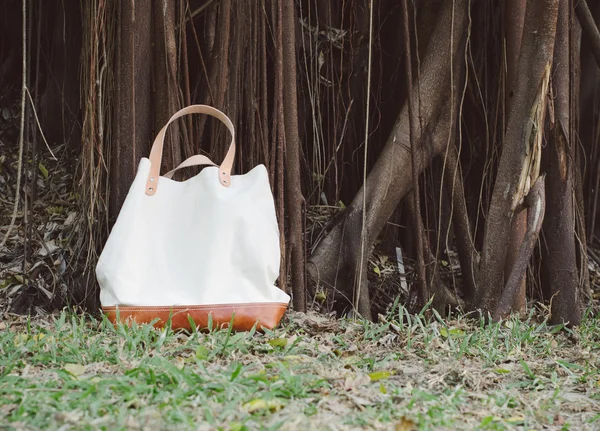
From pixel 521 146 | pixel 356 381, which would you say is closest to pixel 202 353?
pixel 356 381

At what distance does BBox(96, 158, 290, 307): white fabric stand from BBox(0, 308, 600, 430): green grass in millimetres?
125

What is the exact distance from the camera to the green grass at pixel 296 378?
1.31 m

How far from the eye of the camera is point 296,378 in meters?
1.48

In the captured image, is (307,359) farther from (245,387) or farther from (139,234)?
(139,234)

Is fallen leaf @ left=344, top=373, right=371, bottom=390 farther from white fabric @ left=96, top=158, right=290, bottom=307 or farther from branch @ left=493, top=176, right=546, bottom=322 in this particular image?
branch @ left=493, top=176, right=546, bottom=322

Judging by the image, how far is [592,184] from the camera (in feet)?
13.2

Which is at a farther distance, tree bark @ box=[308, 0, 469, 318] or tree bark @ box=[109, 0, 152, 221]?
tree bark @ box=[308, 0, 469, 318]

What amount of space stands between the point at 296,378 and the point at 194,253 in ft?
2.30

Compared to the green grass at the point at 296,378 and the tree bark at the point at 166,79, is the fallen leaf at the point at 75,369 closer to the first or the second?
the green grass at the point at 296,378

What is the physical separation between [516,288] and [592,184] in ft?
6.12

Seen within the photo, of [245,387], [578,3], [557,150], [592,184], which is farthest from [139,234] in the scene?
[592,184]

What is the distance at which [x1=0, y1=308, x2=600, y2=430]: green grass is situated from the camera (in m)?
1.31

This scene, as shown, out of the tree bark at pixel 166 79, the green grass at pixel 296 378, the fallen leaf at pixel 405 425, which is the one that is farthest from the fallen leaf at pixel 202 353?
the tree bark at pixel 166 79

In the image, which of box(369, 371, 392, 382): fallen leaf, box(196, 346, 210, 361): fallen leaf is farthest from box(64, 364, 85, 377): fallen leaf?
box(369, 371, 392, 382): fallen leaf
